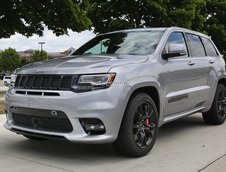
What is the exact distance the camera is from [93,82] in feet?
16.4

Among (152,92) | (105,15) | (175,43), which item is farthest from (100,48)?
(105,15)

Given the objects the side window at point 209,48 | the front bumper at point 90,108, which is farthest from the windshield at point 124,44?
the side window at point 209,48

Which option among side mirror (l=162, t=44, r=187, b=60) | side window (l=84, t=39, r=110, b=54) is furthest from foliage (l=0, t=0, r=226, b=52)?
side mirror (l=162, t=44, r=187, b=60)

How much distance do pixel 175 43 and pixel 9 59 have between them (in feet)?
269

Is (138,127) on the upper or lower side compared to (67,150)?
upper

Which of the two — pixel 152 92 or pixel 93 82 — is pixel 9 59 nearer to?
pixel 152 92

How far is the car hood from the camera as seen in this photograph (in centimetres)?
509

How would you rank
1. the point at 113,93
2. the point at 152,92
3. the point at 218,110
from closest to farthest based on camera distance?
the point at 113,93 → the point at 152,92 → the point at 218,110

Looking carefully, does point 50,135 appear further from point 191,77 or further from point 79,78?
point 191,77

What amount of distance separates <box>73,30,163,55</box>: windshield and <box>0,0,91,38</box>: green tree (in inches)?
494

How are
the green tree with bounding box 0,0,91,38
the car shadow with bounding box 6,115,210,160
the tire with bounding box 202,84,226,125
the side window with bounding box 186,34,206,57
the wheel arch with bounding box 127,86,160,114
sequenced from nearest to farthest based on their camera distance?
the car shadow with bounding box 6,115,210,160, the wheel arch with bounding box 127,86,160,114, the side window with bounding box 186,34,206,57, the tire with bounding box 202,84,226,125, the green tree with bounding box 0,0,91,38

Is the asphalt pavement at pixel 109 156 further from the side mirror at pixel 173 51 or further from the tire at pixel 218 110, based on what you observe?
the side mirror at pixel 173 51

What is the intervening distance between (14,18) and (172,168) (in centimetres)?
1671

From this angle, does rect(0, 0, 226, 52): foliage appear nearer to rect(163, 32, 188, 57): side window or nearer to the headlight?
rect(163, 32, 188, 57): side window
